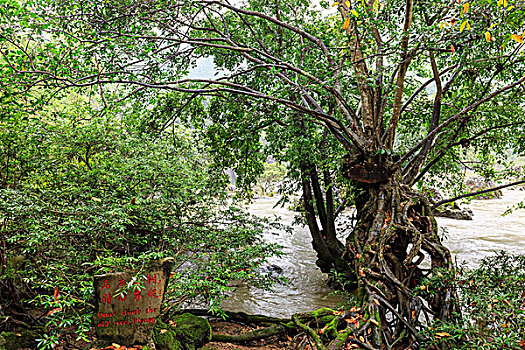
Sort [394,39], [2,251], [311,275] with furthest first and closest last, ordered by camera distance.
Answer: [311,275] → [394,39] → [2,251]

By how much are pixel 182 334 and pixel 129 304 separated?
3.08 feet

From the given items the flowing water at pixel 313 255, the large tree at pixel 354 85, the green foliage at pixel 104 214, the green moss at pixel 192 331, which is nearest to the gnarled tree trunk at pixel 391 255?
the large tree at pixel 354 85

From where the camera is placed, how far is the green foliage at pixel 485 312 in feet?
8.06

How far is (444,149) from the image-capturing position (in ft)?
Answer: 14.5

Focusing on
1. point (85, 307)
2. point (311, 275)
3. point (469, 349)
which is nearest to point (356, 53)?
point (469, 349)

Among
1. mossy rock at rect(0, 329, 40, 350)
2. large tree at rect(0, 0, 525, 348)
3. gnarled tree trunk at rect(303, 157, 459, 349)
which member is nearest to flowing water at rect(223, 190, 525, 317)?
gnarled tree trunk at rect(303, 157, 459, 349)

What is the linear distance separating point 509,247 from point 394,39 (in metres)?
9.60

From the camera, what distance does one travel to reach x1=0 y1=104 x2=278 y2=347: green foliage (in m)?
3.05

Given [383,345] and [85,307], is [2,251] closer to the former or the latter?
[85,307]

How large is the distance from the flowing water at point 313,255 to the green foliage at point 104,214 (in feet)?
3.51

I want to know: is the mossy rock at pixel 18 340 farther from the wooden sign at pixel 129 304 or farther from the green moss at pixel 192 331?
the green moss at pixel 192 331

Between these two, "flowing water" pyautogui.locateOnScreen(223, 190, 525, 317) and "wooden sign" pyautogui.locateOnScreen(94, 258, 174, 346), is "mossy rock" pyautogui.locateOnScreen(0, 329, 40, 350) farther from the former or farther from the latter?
"flowing water" pyautogui.locateOnScreen(223, 190, 525, 317)

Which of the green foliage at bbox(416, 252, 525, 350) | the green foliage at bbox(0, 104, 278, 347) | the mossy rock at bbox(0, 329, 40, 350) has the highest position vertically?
the green foliage at bbox(0, 104, 278, 347)

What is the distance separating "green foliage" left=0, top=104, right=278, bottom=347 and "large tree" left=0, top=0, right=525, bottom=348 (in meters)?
0.69
